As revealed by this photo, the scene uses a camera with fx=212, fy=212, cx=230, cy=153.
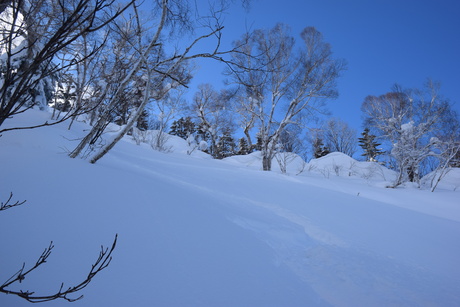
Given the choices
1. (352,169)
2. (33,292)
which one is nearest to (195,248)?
(33,292)

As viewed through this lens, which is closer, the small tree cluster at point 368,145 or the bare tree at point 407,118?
the bare tree at point 407,118

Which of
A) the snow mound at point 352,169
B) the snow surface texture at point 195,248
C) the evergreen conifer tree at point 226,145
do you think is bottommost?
the snow surface texture at point 195,248

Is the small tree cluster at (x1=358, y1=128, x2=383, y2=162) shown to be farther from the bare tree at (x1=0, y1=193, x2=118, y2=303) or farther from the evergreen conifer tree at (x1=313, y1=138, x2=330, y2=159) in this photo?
the bare tree at (x1=0, y1=193, x2=118, y2=303)

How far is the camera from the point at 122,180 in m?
2.30

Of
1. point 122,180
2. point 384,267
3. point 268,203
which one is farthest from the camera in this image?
point 268,203

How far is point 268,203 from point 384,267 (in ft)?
5.44

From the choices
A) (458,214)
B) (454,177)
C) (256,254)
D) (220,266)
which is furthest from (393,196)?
(454,177)

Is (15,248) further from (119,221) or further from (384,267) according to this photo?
(384,267)

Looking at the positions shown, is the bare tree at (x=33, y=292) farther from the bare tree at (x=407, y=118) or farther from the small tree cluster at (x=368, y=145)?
the small tree cluster at (x=368, y=145)

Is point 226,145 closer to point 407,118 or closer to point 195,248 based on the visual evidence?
point 407,118

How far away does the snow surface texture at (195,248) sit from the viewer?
1101 mm

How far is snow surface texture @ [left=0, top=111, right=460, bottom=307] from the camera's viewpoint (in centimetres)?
110

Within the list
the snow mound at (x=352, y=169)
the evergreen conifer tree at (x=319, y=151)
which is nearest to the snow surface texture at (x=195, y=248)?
the snow mound at (x=352, y=169)

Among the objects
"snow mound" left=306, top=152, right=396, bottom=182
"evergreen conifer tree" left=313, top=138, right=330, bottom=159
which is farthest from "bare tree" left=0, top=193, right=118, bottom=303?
"evergreen conifer tree" left=313, top=138, right=330, bottom=159
